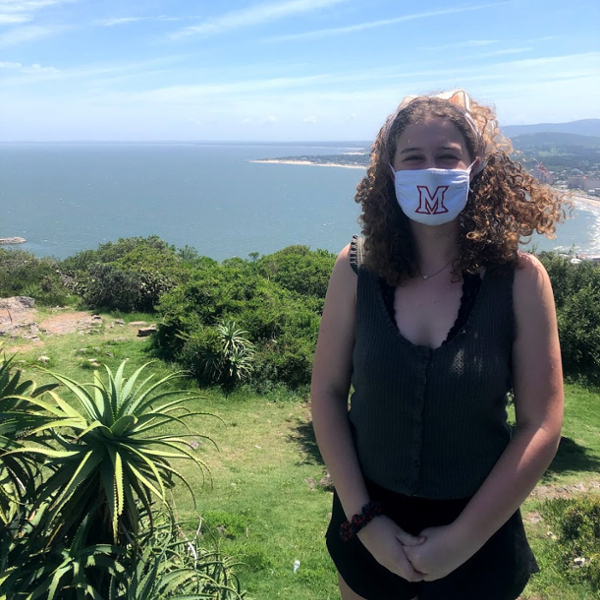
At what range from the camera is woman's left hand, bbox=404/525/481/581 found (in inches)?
63.5

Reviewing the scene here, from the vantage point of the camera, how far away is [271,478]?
8094mm

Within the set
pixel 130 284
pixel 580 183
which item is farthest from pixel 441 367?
pixel 130 284

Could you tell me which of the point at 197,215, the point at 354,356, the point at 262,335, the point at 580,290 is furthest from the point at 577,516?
the point at 197,215

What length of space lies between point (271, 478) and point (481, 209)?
23.1ft

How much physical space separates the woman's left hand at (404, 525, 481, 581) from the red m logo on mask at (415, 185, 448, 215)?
935 mm

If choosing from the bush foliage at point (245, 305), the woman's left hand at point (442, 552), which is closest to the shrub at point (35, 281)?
the bush foliage at point (245, 305)

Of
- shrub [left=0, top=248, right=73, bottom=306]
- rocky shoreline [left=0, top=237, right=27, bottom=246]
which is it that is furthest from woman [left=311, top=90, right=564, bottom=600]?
rocky shoreline [left=0, top=237, right=27, bottom=246]

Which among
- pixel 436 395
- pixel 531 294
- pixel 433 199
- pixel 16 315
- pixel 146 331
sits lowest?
pixel 146 331

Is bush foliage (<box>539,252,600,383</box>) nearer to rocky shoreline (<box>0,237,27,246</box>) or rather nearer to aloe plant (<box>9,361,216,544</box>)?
aloe plant (<box>9,361,216,544</box>)

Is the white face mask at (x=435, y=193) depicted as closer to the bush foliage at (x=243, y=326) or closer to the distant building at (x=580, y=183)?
the distant building at (x=580, y=183)

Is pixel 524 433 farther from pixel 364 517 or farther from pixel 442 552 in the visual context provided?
pixel 364 517

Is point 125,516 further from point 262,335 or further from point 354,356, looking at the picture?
point 262,335

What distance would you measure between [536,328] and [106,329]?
13.7 metres

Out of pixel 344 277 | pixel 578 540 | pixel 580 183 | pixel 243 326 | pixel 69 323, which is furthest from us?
pixel 69 323
